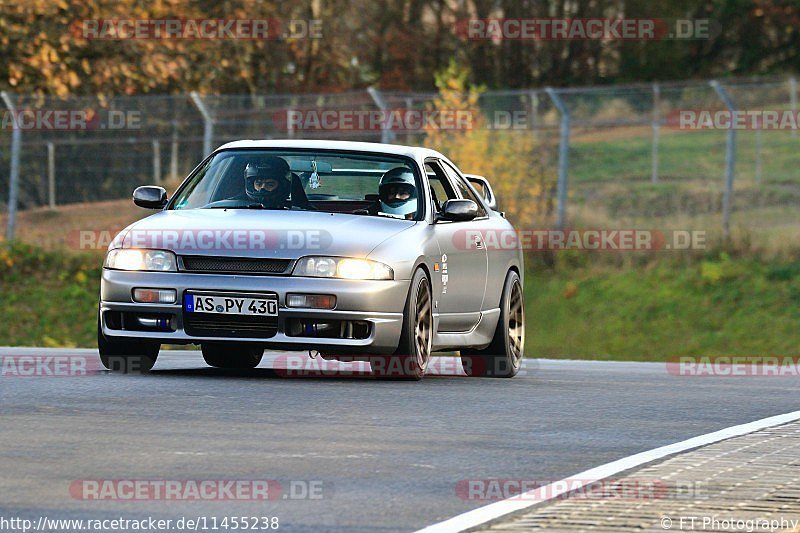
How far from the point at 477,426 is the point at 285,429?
111 centimetres

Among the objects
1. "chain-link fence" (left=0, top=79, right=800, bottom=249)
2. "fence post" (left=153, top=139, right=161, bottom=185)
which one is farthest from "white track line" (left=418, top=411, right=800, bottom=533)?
"fence post" (left=153, top=139, right=161, bottom=185)

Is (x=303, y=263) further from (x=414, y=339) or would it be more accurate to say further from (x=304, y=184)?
(x=304, y=184)

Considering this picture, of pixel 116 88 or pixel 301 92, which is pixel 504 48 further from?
pixel 116 88

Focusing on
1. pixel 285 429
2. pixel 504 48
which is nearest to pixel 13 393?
pixel 285 429

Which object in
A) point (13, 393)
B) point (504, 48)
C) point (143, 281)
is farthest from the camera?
point (504, 48)

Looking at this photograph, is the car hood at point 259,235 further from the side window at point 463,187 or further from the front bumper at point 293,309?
the side window at point 463,187

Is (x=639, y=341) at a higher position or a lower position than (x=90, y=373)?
lower

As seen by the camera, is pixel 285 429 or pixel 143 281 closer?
pixel 285 429

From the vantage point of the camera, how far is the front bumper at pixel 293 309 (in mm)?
12148

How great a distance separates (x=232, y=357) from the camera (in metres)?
14.7

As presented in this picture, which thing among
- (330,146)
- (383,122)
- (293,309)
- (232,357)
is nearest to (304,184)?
(330,146)

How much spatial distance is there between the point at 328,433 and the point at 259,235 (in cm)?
302

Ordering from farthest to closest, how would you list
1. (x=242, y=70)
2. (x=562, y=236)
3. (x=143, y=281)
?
(x=242, y=70), (x=562, y=236), (x=143, y=281)

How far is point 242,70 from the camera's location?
105 ft
